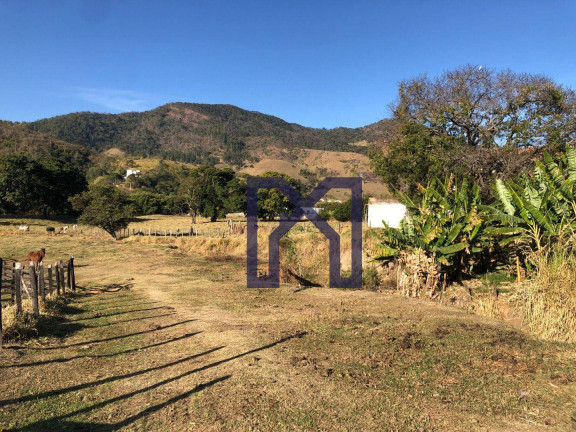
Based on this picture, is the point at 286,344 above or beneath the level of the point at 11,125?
beneath

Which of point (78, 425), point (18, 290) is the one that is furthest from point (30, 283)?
point (78, 425)

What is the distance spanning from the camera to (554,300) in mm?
7129

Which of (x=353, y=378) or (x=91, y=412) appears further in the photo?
(x=353, y=378)

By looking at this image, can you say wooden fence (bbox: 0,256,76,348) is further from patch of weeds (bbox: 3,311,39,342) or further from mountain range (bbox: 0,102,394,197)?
mountain range (bbox: 0,102,394,197)

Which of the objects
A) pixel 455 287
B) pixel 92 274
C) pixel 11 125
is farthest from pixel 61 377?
pixel 11 125

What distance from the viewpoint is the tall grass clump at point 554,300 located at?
6.86 metres

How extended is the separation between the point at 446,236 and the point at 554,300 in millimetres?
4122

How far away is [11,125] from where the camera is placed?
113m

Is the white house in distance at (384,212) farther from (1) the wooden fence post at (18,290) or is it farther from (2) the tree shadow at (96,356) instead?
(1) the wooden fence post at (18,290)

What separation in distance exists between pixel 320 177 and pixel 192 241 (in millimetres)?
90565

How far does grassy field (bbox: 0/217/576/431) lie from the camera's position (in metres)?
4.27

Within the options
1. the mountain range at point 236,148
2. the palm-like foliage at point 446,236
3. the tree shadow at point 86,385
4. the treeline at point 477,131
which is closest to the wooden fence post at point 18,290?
the tree shadow at point 86,385

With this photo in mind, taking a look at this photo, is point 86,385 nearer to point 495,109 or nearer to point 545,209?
point 545,209

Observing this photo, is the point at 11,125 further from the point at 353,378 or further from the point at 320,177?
the point at 353,378
